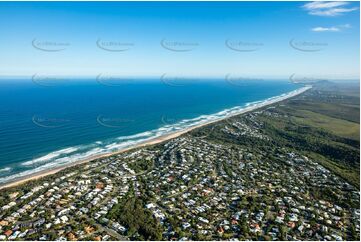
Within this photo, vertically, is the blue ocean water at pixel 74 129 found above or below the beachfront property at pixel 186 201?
above

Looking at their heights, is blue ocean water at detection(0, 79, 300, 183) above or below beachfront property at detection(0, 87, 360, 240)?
above

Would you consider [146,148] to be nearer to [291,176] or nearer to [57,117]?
[291,176]

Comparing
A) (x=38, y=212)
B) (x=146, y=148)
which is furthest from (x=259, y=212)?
(x=146, y=148)

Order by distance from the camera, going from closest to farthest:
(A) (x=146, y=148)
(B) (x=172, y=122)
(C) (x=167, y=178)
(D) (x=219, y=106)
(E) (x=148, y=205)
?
(E) (x=148, y=205) < (C) (x=167, y=178) < (A) (x=146, y=148) < (B) (x=172, y=122) < (D) (x=219, y=106)

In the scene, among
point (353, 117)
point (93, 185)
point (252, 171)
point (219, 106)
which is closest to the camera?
point (93, 185)

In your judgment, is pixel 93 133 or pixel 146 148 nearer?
pixel 146 148

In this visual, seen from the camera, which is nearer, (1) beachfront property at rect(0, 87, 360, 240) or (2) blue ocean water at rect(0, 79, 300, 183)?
(1) beachfront property at rect(0, 87, 360, 240)

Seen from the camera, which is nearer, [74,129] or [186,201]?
[186,201]

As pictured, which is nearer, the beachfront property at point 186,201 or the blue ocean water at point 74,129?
the beachfront property at point 186,201

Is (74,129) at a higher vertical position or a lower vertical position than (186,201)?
higher
